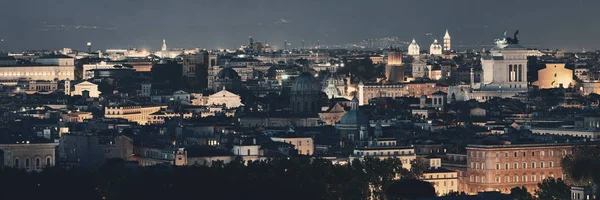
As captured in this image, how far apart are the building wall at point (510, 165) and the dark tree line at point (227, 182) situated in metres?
4.00

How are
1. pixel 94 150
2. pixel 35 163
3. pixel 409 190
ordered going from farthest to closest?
1. pixel 94 150
2. pixel 35 163
3. pixel 409 190

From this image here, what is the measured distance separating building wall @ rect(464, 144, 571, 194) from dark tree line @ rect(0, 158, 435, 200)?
13.1 feet

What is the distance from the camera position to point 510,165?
89625 mm

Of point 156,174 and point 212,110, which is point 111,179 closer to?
point 156,174

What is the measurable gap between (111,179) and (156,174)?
1.52 m

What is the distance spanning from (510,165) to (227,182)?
1239 centimetres

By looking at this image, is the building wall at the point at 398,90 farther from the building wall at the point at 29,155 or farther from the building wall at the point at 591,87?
the building wall at the point at 29,155

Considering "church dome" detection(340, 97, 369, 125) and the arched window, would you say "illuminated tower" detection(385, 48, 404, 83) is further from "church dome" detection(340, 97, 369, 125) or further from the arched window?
the arched window

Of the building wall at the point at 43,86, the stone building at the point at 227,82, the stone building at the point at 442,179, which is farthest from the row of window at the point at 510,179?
the building wall at the point at 43,86

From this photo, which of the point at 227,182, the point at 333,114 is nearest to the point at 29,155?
the point at 227,182

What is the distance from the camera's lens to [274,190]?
8150cm

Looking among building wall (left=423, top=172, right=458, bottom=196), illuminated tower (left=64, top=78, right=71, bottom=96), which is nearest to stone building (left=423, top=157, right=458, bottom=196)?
building wall (left=423, top=172, right=458, bottom=196)

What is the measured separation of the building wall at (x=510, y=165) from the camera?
8862 cm

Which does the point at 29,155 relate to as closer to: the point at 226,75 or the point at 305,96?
the point at 305,96
